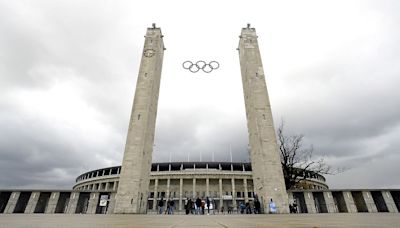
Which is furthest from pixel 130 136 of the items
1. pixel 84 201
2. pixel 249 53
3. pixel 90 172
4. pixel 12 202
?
pixel 90 172

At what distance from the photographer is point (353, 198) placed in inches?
1208

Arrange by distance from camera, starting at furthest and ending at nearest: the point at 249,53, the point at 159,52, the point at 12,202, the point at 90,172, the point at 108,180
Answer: the point at 90,172 → the point at 108,180 → the point at 159,52 → the point at 249,53 → the point at 12,202

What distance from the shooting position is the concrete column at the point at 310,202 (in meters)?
27.2

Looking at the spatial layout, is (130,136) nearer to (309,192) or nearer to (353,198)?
(309,192)

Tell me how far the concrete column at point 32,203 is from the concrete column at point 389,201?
42261 millimetres

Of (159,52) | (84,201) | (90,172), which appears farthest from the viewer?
(90,172)

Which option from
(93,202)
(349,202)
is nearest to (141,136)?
(93,202)

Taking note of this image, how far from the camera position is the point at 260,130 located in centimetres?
3038

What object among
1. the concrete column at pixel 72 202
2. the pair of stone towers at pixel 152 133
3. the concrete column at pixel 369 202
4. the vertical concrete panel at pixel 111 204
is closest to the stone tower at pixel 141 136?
the pair of stone towers at pixel 152 133

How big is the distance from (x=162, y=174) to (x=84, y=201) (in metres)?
27.4

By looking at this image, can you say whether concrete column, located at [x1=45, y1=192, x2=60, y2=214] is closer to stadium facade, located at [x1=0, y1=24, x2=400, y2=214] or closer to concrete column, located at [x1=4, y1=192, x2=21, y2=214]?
stadium facade, located at [x1=0, y1=24, x2=400, y2=214]

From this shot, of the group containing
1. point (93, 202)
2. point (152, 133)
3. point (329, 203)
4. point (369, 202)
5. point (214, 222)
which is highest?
point (152, 133)

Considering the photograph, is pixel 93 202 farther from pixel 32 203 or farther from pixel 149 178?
pixel 149 178

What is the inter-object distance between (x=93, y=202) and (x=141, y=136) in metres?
9.72
